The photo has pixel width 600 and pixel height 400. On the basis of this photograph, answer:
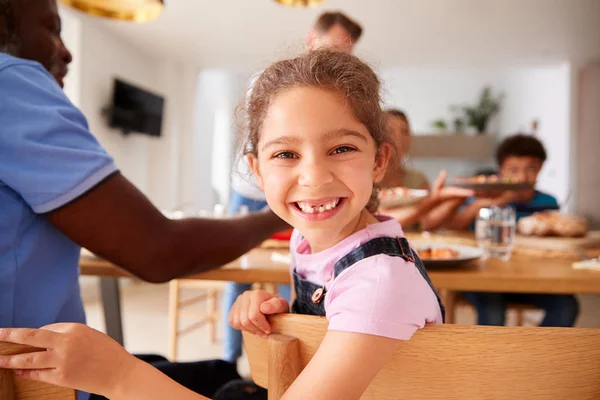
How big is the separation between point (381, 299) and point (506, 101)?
9.32 meters

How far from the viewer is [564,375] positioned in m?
0.50

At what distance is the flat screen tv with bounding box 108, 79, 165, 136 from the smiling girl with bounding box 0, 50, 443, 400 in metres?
4.86

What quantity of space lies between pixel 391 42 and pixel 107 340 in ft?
18.6

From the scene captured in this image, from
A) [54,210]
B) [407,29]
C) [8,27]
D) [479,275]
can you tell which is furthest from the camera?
[407,29]

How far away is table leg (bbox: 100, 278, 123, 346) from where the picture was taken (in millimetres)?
1616

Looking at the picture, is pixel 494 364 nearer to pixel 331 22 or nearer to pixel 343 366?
pixel 343 366

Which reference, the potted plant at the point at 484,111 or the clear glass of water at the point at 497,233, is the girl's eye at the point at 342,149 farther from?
the potted plant at the point at 484,111

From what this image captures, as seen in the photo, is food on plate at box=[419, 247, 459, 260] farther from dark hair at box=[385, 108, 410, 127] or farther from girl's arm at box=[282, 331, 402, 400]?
girl's arm at box=[282, 331, 402, 400]

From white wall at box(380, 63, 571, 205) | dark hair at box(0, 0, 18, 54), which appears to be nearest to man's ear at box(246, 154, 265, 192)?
dark hair at box(0, 0, 18, 54)

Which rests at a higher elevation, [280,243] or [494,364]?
[494,364]

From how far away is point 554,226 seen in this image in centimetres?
179

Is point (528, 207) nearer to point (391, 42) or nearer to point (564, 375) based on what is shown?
point (564, 375)

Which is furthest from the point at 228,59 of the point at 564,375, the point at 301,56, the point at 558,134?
the point at 564,375

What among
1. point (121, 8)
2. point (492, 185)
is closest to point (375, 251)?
point (492, 185)
